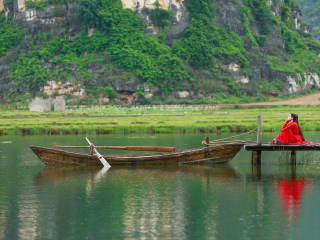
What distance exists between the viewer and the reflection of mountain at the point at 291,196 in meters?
13.9

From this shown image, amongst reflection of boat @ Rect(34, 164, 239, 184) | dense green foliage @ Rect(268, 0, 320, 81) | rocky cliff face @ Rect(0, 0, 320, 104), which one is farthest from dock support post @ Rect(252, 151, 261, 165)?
dense green foliage @ Rect(268, 0, 320, 81)

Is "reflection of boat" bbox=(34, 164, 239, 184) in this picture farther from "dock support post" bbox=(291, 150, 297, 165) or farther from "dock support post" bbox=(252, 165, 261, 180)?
"dock support post" bbox=(291, 150, 297, 165)

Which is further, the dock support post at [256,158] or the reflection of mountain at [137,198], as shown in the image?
the dock support post at [256,158]

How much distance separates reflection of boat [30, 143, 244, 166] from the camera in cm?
2272

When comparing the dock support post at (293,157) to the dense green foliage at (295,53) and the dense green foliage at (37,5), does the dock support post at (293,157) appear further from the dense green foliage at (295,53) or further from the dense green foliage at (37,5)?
the dense green foliage at (37,5)

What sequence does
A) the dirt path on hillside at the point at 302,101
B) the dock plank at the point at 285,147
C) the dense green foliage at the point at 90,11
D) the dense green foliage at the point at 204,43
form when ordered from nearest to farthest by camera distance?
the dock plank at the point at 285,147 < the dirt path on hillside at the point at 302,101 < the dense green foliage at the point at 90,11 < the dense green foliage at the point at 204,43

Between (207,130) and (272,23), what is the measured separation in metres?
87.6

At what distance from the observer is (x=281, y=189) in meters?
17.7

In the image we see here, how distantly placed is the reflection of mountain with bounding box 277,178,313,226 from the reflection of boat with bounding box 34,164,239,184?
241cm

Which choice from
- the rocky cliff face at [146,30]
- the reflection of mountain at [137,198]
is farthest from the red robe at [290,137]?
the rocky cliff face at [146,30]

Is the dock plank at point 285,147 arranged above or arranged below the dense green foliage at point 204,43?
below

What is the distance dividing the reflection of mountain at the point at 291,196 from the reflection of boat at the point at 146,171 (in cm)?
241

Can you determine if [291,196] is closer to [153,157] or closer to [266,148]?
[266,148]

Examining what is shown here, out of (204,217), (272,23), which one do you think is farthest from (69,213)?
(272,23)
